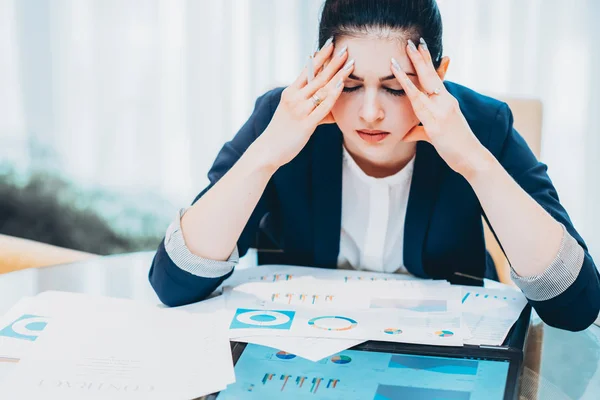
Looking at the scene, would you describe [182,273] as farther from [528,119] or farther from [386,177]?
[528,119]

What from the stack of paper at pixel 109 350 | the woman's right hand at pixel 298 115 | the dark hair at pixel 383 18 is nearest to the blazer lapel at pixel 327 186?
the woman's right hand at pixel 298 115

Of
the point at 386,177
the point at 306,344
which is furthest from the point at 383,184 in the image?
the point at 306,344

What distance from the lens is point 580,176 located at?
9.09 feet

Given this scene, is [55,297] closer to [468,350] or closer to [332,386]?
[332,386]

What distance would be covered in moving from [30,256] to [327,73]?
0.94 metres

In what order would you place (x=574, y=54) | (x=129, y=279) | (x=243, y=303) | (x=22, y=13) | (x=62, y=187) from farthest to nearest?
(x=62, y=187), (x=22, y=13), (x=574, y=54), (x=129, y=279), (x=243, y=303)

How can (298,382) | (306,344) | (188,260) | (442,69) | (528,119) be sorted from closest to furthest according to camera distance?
(298,382)
(306,344)
(188,260)
(442,69)
(528,119)

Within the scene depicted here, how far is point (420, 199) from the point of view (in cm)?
136

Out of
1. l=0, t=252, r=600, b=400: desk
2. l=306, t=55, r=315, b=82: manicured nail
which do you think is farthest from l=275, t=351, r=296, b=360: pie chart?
l=306, t=55, r=315, b=82: manicured nail

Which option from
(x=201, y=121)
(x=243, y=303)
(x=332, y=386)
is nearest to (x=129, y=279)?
(x=243, y=303)

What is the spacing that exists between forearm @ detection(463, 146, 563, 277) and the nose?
17 cm

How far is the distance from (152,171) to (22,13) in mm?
807

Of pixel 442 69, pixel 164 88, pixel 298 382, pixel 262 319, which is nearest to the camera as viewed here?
pixel 298 382

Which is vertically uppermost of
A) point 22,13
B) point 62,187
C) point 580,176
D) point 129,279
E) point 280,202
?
point 22,13
